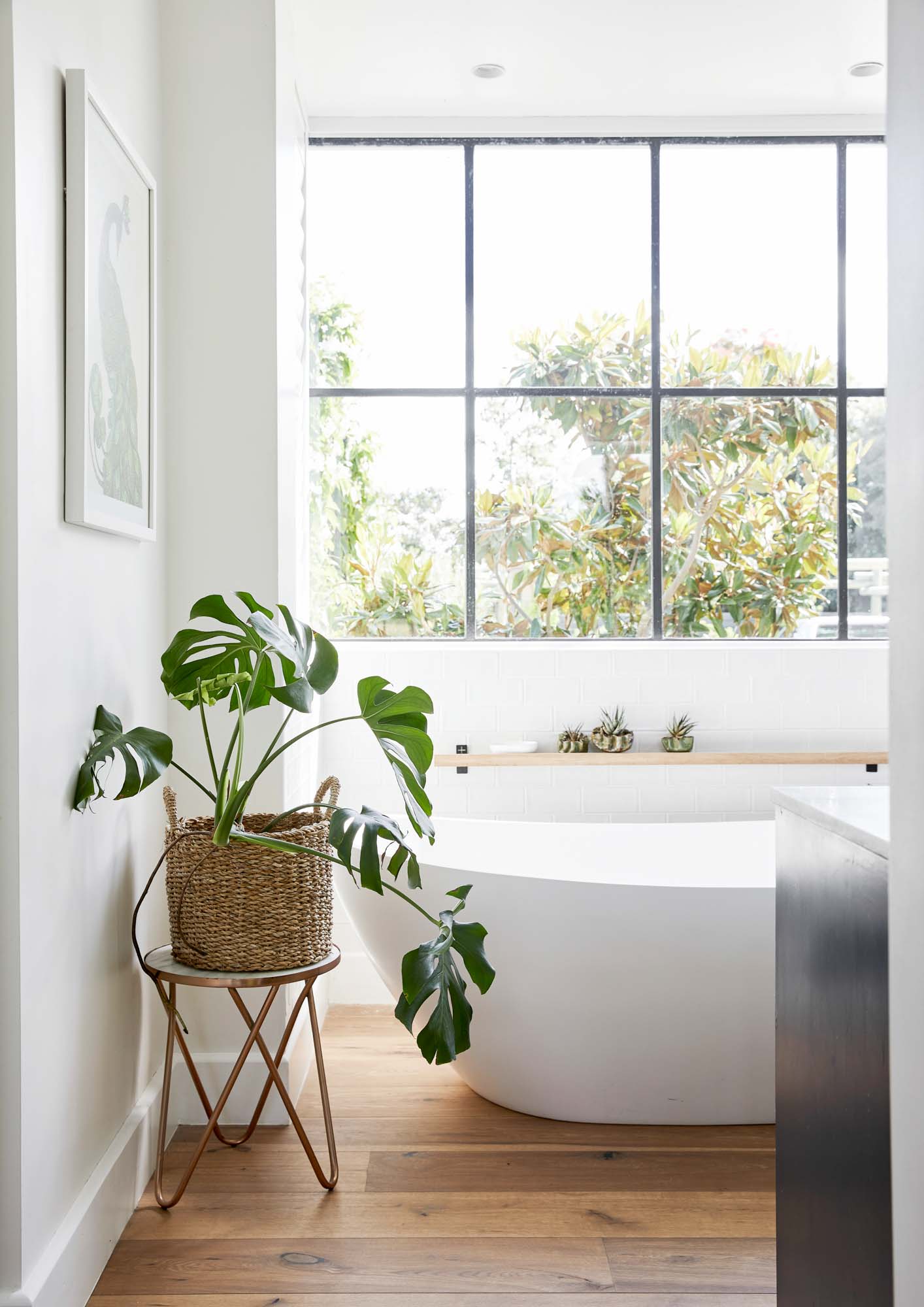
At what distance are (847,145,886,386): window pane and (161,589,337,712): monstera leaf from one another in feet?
8.87

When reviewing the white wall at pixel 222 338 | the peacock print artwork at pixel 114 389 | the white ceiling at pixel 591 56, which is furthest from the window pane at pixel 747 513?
the peacock print artwork at pixel 114 389

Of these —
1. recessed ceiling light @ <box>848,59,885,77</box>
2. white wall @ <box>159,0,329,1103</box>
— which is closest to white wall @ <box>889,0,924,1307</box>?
white wall @ <box>159,0,329,1103</box>

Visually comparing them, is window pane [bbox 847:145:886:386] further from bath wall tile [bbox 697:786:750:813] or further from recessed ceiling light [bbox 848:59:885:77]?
bath wall tile [bbox 697:786:750:813]

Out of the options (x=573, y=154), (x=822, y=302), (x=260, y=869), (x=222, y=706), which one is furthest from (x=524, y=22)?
(x=260, y=869)

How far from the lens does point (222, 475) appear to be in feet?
9.07

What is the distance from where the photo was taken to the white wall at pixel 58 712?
1.74m

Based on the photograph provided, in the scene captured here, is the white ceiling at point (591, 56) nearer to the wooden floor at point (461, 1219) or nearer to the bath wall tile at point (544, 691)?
the bath wall tile at point (544, 691)

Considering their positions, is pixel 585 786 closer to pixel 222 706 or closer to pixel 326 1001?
pixel 326 1001

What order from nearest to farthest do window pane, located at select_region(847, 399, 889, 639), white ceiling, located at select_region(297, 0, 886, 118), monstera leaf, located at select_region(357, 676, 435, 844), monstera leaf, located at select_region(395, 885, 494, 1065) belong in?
monstera leaf, located at select_region(395, 885, 494, 1065) < monstera leaf, located at select_region(357, 676, 435, 844) < white ceiling, located at select_region(297, 0, 886, 118) < window pane, located at select_region(847, 399, 889, 639)

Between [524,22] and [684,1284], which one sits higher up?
[524,22]

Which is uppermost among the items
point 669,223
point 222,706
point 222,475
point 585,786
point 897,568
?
point 669,223

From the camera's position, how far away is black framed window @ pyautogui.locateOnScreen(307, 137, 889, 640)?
397 centimetres

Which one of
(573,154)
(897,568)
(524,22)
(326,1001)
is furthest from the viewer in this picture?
(573,154)

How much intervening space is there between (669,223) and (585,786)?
2.12 metres
